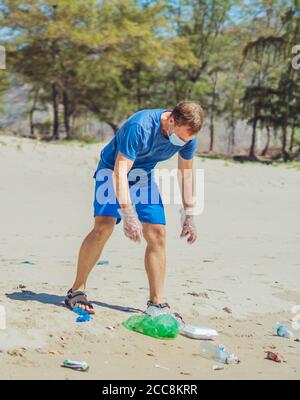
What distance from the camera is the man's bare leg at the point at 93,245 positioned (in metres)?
5.07

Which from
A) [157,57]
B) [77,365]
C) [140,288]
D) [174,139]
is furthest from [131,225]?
[157,57]

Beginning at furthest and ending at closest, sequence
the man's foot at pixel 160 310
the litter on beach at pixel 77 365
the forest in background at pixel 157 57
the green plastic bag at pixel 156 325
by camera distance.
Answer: the forest in background at pixel 157 57
the man's foot at pixel 160 310
the green plastic bag at pixel 156 325
the litter on beach at pixel 77 365

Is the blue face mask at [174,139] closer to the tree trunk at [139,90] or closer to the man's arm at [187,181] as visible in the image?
the man's arm at [187,181]

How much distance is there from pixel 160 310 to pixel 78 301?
Answer: 0.60 m

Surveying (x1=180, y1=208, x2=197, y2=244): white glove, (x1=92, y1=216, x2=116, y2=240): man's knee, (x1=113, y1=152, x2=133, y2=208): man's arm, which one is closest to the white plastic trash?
(x1=180, y1=208, x2=197, y2=244): white glove

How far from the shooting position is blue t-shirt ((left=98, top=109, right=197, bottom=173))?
4.65 m

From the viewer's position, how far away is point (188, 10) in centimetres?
3553

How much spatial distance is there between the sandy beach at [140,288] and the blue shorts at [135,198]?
746mm

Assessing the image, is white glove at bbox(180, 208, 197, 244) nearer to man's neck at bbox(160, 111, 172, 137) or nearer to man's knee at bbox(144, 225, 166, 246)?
man's knee at bbox(144, 225, 166, 246)

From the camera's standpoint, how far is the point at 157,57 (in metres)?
31.2

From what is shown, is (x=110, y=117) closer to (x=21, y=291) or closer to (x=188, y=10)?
(x=188, y=10)

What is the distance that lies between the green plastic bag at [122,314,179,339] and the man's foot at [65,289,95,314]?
298 millimetres

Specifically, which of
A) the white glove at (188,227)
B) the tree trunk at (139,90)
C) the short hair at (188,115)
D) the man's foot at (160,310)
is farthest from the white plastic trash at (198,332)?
the tree trunk at (139,90)

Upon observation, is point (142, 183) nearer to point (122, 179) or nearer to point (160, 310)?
point (122, 179)
